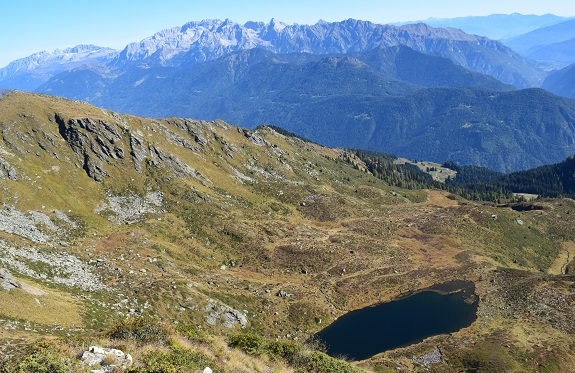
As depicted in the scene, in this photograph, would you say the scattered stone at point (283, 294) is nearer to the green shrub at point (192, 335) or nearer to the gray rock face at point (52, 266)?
the gray rock face at point (52, 266)

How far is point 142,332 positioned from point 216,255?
68673 mm

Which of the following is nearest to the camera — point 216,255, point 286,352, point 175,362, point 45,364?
point 45,364

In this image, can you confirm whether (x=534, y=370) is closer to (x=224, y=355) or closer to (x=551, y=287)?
(x=551, y=287)

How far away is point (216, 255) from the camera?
312ft

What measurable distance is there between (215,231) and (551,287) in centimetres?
7955

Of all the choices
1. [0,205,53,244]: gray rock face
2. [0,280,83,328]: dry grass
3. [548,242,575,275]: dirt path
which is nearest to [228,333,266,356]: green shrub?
[0,280,83,328]: dry grass

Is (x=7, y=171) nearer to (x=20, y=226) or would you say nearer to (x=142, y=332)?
(x=20, y=226)

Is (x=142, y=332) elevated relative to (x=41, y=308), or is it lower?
elevated

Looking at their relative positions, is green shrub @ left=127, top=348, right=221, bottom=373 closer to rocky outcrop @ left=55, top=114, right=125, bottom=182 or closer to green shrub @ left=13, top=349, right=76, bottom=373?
green shrub @ left=13, top=349, right=76, bottom=373

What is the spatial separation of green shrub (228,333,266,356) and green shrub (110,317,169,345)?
6.89m

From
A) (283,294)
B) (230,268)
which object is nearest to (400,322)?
(283,294)

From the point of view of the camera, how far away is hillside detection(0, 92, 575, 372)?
40.9m

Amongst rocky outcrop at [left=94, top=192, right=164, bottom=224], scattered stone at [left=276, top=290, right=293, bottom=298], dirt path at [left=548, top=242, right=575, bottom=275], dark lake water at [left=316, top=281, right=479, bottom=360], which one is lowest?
dirt path at [left=548, top=242, right=575, bottom=275]

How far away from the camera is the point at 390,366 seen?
59219 mm
